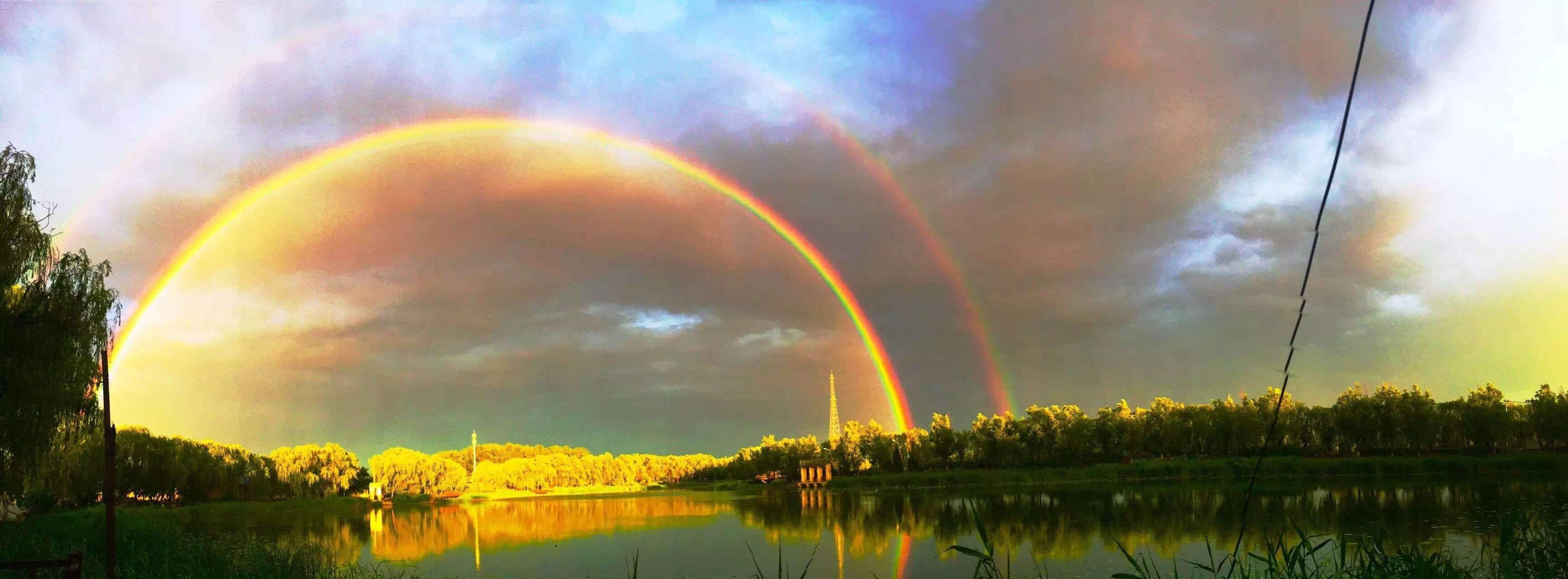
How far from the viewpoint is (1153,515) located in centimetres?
3897

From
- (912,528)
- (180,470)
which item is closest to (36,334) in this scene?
(912,528)

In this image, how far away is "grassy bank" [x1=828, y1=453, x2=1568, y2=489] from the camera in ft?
214

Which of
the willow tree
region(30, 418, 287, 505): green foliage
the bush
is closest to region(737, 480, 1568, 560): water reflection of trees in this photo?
the willow tree

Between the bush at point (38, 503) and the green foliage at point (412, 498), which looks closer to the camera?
the bush at point (38, 503)

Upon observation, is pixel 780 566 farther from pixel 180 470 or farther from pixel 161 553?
pixel 180 470

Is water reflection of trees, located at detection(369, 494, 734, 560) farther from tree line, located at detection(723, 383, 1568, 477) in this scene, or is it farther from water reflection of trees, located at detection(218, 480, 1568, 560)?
tree line, located at detection(723, 383, 1568, 477)

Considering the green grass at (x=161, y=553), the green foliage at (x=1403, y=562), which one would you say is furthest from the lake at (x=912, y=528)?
the green grass at (x=161, y=553)

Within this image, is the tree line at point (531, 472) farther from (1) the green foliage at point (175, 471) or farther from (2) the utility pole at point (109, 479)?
(2) the utility pole at point (109, 479)

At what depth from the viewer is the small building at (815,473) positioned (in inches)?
3780

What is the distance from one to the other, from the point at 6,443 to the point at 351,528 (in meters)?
37.7

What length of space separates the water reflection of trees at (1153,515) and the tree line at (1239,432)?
16.8 meters

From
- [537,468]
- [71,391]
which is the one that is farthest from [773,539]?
[537,468]

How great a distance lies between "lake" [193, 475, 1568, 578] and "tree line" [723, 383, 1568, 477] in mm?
14024

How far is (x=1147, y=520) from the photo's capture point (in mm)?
36188
